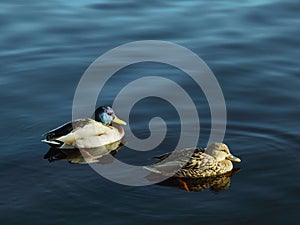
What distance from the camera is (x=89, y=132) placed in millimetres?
9914

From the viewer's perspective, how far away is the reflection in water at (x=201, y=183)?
333 inches

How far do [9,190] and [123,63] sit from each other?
522 cm

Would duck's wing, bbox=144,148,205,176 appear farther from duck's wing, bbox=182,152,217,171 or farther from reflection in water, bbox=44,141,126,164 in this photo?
reflection in water, bbox=44,141,126,164

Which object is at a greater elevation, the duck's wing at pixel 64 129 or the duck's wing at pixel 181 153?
the duck's wing at pixel 64 129

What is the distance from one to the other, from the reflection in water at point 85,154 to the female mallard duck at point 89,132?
0.21ft

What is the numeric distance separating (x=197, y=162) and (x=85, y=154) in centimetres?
194

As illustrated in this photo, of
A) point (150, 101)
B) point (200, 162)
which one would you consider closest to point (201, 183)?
point (200, 162)

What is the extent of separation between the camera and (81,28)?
15031 millimetres

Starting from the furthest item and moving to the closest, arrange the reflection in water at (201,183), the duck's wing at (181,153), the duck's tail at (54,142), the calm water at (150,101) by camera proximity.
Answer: the duck's tail at (54,142), the duck's wing at (181,153), the reflection in water at (201,183), the calm water at (150,101)

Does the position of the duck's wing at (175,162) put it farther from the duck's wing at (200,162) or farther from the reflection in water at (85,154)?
the reflection in water at (85,154)

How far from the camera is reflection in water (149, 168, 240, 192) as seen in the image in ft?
27.8

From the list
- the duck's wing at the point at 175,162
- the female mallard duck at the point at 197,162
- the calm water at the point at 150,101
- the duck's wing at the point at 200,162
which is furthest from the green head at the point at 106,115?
the duck's wing at the point at 200,162

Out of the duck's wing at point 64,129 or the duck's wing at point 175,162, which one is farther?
the duck's wing at point 64,129

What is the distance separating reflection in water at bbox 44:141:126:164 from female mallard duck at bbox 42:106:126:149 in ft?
0.21
